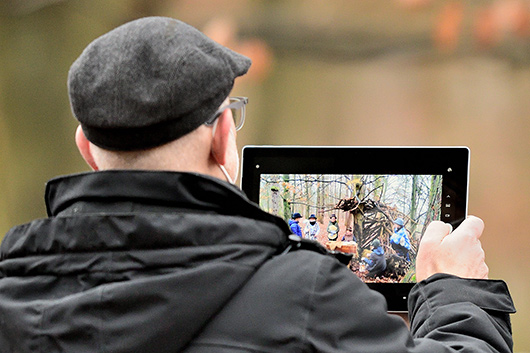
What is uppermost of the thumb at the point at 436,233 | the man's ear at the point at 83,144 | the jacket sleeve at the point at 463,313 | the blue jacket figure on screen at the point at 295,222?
the man's ear at the point at 83,144

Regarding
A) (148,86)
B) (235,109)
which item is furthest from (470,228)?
(148,86)

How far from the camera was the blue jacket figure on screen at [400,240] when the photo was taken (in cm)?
106

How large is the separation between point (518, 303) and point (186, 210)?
134 centimetres

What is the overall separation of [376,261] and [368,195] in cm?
12

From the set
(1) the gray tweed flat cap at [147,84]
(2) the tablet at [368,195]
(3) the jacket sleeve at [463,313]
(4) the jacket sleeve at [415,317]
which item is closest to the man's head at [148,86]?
(1) the gray tweed flat cap at [147,84]

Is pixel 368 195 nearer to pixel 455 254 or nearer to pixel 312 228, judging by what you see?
pixel 312 228

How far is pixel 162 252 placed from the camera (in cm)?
52

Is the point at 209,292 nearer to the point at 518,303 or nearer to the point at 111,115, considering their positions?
the point at 111,115

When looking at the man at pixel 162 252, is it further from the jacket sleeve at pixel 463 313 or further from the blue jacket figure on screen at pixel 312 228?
the blue jacket figure on screen at pixel 312 228

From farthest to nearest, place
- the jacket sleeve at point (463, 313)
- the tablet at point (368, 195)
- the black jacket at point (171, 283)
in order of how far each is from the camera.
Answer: the tablet at point (368, 195) < the jacket sleeve at point (463, 313) < the black jacket at point (171, 283)

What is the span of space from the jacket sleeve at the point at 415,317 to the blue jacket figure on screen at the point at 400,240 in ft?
1.02

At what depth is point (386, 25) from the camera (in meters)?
1.60

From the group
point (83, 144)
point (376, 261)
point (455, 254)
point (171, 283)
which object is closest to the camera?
point (171, 283)

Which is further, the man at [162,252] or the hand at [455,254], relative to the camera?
the hand at [455,254]
